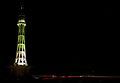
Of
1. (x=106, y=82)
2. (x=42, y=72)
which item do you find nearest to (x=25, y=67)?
(x=42, y=72)

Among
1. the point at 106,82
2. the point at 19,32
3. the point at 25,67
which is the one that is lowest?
the point at 106,82

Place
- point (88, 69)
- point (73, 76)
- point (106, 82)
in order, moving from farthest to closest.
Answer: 1. point (88, 69)
2. point (73, 76)
3. point (106, 82)

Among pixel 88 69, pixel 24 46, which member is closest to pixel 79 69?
pixel 88 69

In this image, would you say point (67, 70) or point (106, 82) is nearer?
point (106, 82)

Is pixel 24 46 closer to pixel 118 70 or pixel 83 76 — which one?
pixel 83 76

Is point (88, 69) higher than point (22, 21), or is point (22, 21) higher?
point (22, 21)

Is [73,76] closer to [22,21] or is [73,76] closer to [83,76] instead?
[83,76]

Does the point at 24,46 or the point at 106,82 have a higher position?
the point at 24,46

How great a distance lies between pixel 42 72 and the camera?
29.3 m

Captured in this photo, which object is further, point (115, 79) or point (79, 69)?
point (79, 69)

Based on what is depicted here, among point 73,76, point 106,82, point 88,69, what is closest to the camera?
point 106,82

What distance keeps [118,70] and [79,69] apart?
3.52 m

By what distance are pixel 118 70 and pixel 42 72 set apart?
594cm

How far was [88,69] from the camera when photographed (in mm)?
29422
